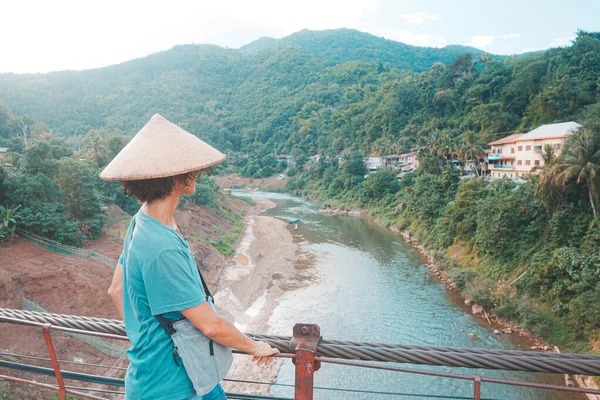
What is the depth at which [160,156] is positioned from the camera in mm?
1621

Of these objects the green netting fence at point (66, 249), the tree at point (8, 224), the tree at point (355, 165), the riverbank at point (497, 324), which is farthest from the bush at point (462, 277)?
the tree at point (355, 165)

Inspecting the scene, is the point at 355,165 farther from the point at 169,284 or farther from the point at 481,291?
the point at 169,284

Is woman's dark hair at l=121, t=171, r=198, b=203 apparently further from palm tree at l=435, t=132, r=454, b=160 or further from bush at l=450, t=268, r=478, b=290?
palm tree at l=435, t=132, r=454, b=160

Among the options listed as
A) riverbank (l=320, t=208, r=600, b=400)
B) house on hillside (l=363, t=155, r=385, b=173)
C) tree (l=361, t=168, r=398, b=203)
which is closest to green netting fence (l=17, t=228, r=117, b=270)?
riverbank (l=320, t=208, r=600, b=400)

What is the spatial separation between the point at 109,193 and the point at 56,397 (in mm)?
17595

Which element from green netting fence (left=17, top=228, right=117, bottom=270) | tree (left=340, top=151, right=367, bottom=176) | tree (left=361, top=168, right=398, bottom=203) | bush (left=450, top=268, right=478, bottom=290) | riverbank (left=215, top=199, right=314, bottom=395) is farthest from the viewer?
tree (left=340, top=151, right=367, bottom=176)

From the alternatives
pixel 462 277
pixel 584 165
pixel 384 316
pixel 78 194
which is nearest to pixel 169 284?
pixel 384 316

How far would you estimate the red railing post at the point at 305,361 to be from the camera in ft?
5.22

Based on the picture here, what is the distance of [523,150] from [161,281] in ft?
103

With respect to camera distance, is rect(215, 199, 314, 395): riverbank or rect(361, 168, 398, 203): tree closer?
rect(215, 199, 314, 395): riverbank

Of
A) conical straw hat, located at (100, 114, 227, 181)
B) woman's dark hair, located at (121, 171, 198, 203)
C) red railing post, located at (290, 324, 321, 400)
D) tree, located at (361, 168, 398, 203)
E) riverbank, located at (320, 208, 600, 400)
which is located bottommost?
riverbank, located at (320, 208, 600, 400)

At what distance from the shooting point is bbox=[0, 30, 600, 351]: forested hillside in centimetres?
1464

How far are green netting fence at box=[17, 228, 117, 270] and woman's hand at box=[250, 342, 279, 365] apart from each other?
16104 mm

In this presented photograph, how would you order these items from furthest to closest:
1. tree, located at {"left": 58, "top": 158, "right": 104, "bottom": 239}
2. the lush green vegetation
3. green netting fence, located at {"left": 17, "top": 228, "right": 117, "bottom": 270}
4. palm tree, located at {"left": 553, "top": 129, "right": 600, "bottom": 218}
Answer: tree, located at {"left": 58, "top": 158, "right": 104, "bottom": 239} < the lush green vegetation < green netting fence, located at {"left": 17, "top": 228, "right": 117, "bottom": 270} < palm tree, located at {"left": 553, "top": 129, "right": 600, "bottom": 218}
